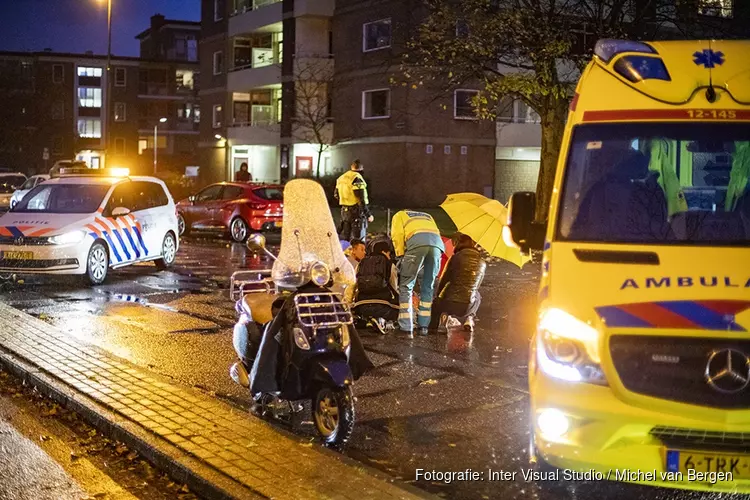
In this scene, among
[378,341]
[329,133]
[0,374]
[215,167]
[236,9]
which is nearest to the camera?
[0,374]

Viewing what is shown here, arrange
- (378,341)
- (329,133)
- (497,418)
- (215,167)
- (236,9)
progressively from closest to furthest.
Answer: (497,418), (378,341), (329,133), (236,9), (215,167)

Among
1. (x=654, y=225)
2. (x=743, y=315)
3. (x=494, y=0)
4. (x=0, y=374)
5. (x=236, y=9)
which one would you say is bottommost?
(x=0, y=374)

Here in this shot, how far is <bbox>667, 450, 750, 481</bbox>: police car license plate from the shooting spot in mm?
4832

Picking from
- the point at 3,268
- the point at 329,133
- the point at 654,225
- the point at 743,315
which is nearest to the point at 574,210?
the point at 654,225

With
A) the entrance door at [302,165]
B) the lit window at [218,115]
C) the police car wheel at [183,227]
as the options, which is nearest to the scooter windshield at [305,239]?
the police car wheel at [183,227]

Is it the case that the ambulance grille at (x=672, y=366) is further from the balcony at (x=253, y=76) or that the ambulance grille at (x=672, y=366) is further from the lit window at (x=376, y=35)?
the balcony at (x=253, y=76)

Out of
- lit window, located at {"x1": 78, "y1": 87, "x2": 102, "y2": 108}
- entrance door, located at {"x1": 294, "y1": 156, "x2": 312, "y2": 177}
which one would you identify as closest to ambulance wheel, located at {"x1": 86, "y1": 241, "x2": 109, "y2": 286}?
entrance door, located at {"x1": 294, "y1": 156, "x2": 312, "y2": 177}

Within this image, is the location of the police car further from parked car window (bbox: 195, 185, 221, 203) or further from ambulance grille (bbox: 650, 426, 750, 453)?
ambulance grille (bbox: 650, 426, 750, 453)

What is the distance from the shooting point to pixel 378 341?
10.8m

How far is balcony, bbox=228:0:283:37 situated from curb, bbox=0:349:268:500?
4172 centimetres

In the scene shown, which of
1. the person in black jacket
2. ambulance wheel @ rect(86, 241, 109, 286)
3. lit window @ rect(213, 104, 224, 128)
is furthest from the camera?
lit window @ rect(213, 104, 224, 128)

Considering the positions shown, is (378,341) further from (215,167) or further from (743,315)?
(215,167)

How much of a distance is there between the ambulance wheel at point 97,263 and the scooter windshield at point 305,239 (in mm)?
9223

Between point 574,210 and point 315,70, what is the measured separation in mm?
41283
